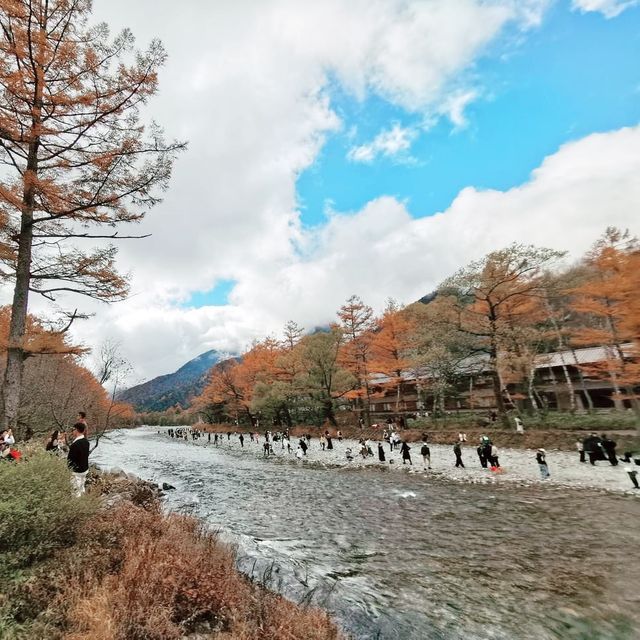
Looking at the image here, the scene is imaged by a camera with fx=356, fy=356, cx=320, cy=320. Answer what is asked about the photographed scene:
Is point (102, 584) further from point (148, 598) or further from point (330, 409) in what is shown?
point (330, 409)

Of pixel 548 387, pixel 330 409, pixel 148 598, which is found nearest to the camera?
pixel 148 598

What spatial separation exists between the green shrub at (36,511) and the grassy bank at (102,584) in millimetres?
14

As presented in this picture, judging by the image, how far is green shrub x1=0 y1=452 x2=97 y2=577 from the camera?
15.2 feet

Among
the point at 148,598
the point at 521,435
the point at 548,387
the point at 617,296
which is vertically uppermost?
the point at 617,296

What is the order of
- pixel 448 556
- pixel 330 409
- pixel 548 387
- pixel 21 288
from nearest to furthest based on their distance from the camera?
pixel 448 556 → pixel 21 288 → pixel 548 387 → pixel 330 409

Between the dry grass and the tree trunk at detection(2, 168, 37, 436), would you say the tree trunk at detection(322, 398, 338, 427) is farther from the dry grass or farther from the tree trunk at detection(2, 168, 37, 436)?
→ the dry grass

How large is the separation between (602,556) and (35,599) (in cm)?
1091

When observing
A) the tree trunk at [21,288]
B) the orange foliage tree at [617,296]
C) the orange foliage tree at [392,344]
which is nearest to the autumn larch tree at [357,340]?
the orange foliage tree at [392,344]

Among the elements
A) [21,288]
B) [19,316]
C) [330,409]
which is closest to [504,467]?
[19,316]

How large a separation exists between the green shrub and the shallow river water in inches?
150

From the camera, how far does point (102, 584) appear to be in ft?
14.9

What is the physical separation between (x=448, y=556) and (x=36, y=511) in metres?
8.49

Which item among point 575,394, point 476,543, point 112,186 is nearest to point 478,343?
point 575,394

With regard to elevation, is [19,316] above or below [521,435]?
above
